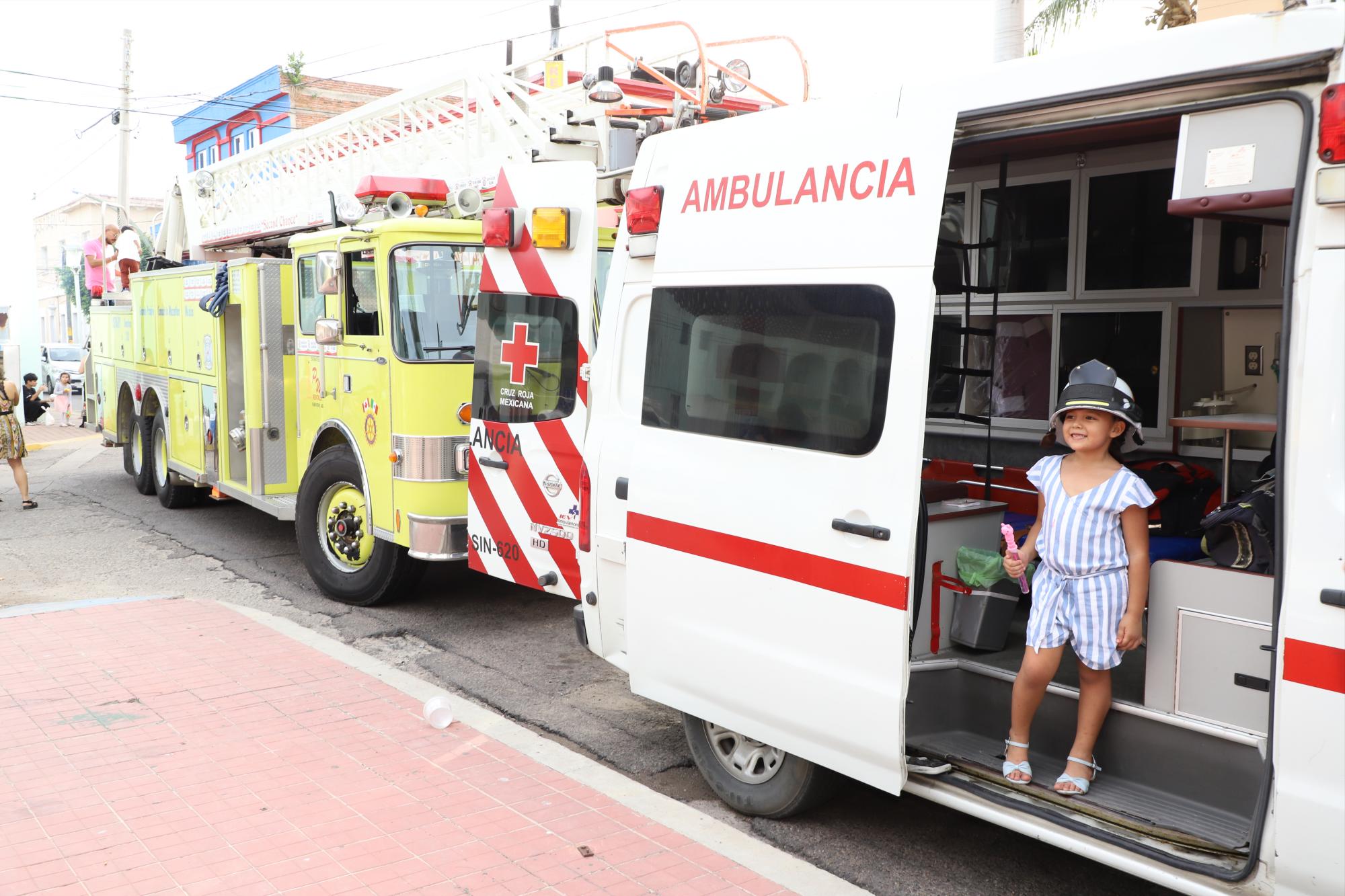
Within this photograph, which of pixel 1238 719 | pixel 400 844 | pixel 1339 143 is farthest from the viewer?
pixel 400 844

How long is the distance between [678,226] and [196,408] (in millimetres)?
7158

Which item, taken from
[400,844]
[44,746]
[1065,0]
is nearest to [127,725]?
[44,746]

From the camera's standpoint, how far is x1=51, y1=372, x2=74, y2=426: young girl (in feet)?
81.5

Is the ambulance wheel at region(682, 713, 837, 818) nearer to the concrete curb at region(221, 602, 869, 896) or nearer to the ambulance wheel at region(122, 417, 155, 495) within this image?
the concrete curb at region(221, 602, 869, 896)

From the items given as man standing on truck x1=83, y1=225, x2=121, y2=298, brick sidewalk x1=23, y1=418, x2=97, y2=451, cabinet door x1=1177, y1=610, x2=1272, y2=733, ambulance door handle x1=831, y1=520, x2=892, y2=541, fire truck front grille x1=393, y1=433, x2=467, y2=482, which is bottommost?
brick sidewalk x1=23, y1=418, x2=97, y2=451

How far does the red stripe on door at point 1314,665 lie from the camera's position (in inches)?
106

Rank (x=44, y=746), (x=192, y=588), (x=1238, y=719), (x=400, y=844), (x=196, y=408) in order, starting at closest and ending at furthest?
(x=1238, y=719) < (x=400, y=844) < (x=44, y=746) < (x=192, y=588) < (x=196, y=408)

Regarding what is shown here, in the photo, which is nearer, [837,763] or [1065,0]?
[837,763]

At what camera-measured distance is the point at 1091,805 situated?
349cm

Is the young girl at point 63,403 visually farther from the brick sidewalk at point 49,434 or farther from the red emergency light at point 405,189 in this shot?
the red emergency light at point 405,189

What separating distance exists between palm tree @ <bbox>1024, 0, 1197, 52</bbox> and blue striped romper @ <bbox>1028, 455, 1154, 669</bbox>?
12.0 meters

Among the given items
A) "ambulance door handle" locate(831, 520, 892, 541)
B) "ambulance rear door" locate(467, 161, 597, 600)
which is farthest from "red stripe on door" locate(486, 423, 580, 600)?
Answer: "ambulance door handle" locate(831, 520, 892, 541)

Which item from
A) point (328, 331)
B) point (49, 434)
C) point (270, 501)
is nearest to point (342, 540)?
point (270, 501)

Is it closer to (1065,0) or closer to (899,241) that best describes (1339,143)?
(899,241)
